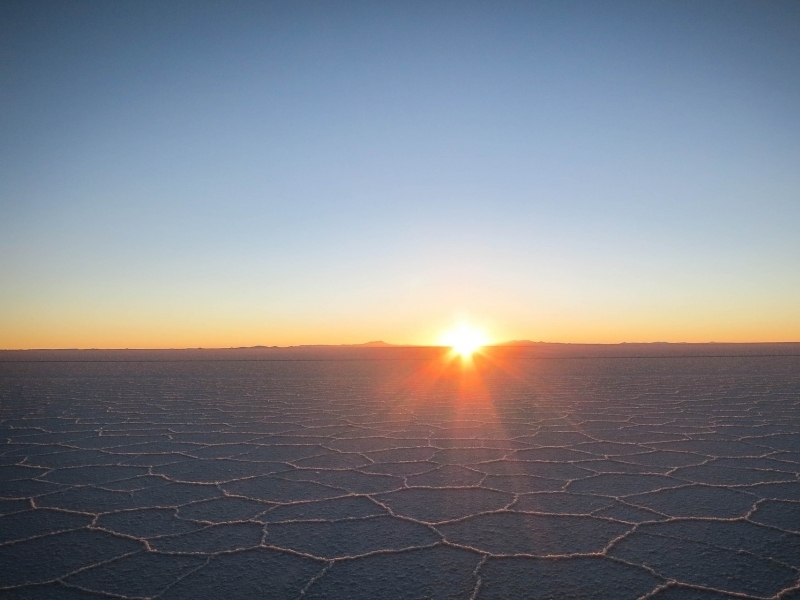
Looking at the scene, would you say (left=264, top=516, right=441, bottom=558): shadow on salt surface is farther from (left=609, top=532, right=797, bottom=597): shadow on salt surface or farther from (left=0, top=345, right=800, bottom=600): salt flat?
(left=609, top=532, right=797, bottom=597): shadow on salt surface

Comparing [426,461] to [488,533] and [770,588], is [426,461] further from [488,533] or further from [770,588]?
[770,588]

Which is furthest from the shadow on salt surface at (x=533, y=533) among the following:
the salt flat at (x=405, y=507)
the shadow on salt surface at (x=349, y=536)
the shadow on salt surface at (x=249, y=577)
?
the shadow on salt surface at (x=249, y=577)

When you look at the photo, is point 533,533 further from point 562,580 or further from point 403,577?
point 403,577

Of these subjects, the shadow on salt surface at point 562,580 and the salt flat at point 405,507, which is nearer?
the shadow on salt surface at point 562,580

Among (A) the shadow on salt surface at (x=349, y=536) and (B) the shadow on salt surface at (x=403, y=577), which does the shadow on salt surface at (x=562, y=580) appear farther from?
(A) the shadow on salt surface at (x=349, y=536)

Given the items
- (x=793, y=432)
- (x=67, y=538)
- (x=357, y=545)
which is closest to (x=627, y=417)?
(x=793, y=432)

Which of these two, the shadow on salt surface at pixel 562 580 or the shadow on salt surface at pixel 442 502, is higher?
the shadow on salt surface at pixel 562 580

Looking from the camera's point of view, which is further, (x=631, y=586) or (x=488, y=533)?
(x=488, y=533)

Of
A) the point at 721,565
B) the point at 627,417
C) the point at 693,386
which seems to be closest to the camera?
the point at 721,565
